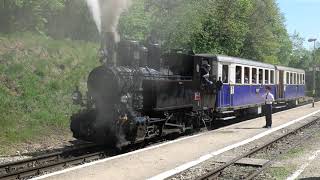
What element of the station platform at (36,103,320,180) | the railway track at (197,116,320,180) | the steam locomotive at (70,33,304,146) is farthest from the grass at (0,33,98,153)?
the railway track at (197,116,320,180)

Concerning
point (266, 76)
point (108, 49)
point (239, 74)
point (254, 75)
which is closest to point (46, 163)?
point (108, 49)

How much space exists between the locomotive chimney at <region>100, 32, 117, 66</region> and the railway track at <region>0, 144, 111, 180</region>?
93.6 inches

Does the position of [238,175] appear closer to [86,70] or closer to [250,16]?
[86,70]

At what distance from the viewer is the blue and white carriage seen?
62.5ft

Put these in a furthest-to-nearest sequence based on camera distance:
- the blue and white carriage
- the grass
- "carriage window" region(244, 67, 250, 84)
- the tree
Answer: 1. the tree
2. "carriage window" region(244, 67, 250, 84)
3. the blue and white carriage
4. the grass

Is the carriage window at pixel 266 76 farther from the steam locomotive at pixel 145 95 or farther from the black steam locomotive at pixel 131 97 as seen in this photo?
the black steam locomotive at pixel 131 97

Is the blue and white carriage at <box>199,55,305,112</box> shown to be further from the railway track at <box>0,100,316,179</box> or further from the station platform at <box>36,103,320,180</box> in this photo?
the railway track at <box>0,100,316,179</box>

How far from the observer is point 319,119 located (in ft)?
80.5

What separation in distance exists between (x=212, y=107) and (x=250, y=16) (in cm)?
2628

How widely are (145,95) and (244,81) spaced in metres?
9.51

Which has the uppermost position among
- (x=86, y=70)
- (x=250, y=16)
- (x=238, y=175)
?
(x=250, y=16)

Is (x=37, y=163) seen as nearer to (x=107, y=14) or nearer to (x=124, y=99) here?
(x=124, y=99)

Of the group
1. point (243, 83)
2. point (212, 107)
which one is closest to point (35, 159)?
point (212, 107)

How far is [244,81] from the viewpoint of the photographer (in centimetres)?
2195
